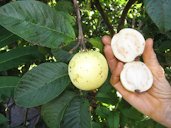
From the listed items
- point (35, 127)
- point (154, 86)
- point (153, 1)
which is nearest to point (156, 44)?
point (154, 86)

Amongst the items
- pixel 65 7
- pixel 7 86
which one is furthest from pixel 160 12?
pixel 7 86

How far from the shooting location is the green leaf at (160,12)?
1013 millimetres

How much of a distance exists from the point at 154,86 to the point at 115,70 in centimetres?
26

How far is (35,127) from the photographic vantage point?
7.19 ft

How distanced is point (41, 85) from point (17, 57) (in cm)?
36

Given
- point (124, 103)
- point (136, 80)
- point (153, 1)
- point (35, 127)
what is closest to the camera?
point (153, 1)

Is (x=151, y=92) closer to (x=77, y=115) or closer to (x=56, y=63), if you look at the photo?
(x=77, y=115)

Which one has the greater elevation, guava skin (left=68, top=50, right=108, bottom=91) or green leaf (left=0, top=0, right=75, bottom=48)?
green leaf (left=0, top=0, right=75, bottom=48)

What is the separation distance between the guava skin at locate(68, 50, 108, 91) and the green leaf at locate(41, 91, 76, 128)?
0.90 feet

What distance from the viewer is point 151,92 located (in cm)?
143

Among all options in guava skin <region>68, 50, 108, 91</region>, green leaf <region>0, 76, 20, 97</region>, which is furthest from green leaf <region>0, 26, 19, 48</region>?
guava skin <region>68, 50, 108, 91</region>

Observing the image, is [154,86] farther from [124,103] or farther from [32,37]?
[32,37]

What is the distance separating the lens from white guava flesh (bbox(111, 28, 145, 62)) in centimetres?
115

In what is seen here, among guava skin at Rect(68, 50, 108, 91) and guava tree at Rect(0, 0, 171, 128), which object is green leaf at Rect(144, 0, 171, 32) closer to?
guava tree at Rect(0, 0, 171, 128)
